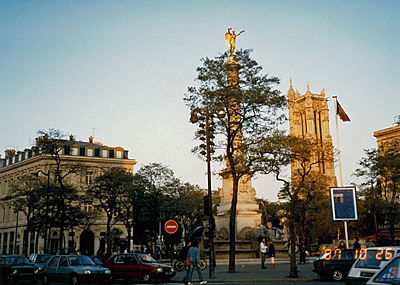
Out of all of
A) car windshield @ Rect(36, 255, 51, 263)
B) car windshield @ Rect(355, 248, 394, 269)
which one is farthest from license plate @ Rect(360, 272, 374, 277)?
car windshield @ Rect(36, 255, 51, 263)

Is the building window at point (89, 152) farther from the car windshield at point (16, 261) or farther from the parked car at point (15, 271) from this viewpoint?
the parked car at point (15, 271)

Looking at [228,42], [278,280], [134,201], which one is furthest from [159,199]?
[278,280]

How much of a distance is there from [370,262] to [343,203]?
11.2 metres

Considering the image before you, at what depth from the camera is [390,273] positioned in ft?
23.9

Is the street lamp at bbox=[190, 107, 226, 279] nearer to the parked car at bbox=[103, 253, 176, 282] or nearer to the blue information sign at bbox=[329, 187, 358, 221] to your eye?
the parked car at bbox=[103, 253, 176, 282]

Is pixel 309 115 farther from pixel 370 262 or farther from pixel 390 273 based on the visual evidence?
pixel 390 273

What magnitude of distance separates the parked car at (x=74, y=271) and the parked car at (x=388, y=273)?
13.6 metres

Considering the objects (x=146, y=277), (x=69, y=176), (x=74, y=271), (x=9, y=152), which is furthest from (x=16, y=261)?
(x=9, y=152)

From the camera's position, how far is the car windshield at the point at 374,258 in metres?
11.3

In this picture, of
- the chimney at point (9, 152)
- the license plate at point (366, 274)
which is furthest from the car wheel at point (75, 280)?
the chimney at point (9, 152)

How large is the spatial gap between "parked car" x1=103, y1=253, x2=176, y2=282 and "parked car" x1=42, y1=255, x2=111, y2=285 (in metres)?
1.97

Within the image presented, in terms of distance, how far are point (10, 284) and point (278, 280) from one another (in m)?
12.6

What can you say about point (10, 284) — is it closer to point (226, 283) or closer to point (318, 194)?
point (226, 283)

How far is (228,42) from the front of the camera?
4028cm
